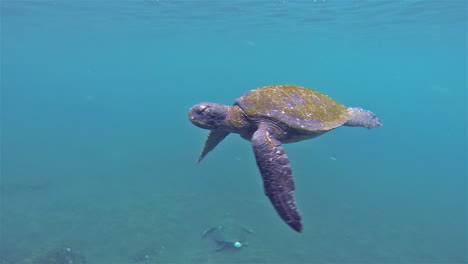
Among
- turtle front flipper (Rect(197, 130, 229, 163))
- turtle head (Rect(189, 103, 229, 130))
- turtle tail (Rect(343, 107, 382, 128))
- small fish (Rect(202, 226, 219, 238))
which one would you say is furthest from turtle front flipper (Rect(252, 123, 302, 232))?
small fish (Rect(202, 226, 219, 238))

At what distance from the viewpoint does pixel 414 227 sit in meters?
12.1

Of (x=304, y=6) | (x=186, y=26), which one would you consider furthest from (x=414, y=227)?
(x=186, y=26)

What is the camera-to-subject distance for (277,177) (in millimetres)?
4148

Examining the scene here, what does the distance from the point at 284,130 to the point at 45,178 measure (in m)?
15.9

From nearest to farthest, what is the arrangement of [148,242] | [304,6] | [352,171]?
[148,242]
[352,171]
[304,6]

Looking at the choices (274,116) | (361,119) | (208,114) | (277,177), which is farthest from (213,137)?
(361,119)

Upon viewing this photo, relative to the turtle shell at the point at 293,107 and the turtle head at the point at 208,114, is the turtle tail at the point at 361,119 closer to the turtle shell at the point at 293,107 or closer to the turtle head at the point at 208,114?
the turtle shell at the point at 293,107

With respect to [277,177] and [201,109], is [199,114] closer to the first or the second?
[201,109]

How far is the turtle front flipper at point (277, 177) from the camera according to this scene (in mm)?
3893

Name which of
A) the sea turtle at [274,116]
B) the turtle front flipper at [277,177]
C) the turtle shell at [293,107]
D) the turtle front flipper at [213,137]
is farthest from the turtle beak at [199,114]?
the turtle front flipper at [277,177]

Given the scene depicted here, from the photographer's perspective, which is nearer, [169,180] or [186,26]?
[169,180]

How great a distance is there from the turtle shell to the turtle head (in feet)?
1.15

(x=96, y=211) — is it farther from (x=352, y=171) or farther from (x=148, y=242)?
(x=352, y=171)

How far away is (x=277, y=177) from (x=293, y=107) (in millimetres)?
1582
